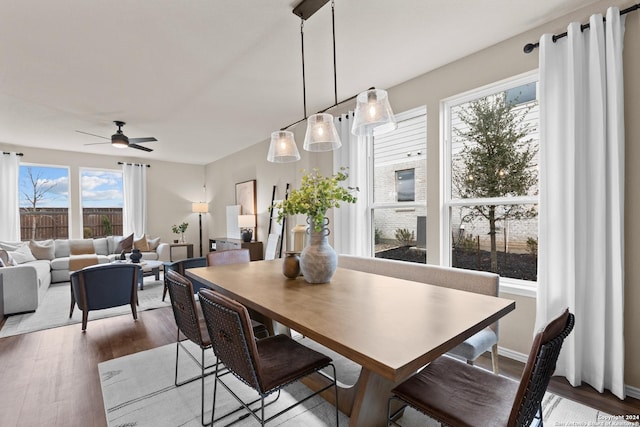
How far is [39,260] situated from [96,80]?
4.17m

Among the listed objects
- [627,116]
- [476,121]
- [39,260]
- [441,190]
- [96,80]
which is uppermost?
[96,80]

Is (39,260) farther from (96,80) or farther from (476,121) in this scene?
(476,121)

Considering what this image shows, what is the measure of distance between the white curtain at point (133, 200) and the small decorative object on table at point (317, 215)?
634cm

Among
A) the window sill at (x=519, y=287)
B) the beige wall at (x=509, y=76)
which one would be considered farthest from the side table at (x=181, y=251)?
the window sill at (x=519, y=287)

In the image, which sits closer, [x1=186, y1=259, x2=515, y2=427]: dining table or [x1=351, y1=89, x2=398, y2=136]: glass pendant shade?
[x1=186, y1=259, x2=515, y2=427]: dining table

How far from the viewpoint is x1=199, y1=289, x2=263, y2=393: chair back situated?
4.05ft

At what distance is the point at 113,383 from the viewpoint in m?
2.22

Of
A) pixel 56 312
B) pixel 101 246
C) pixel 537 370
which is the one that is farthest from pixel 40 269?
pixel 537 370

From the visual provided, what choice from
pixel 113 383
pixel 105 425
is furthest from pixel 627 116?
pixel 113 383

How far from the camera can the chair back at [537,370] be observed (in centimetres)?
93

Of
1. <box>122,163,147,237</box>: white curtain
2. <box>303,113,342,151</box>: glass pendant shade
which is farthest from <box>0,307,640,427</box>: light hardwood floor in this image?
<box>122,163,147,237</box>: white curtain

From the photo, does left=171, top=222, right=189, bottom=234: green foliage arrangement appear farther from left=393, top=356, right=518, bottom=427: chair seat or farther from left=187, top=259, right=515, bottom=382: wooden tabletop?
left=393, top=356, right=518, bottom=427: chair seat

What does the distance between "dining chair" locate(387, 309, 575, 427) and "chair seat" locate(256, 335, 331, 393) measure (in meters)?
0.43

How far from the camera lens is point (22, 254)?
16.5ft
